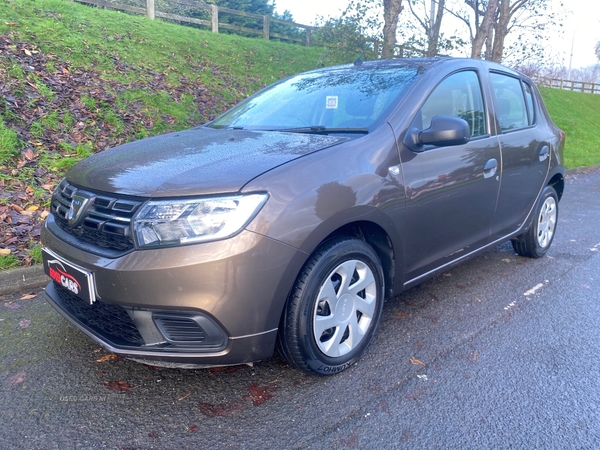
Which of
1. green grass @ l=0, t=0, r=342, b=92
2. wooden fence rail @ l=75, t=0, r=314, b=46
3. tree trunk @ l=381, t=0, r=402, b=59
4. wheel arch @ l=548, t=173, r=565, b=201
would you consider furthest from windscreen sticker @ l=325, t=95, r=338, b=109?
wooden fence rail @ l=75, t=0, r=314, b=46

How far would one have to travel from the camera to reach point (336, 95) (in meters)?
3.41

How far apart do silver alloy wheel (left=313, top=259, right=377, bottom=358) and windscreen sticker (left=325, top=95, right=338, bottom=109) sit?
3.85ft

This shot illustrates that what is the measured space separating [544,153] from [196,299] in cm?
360

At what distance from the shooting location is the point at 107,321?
8.04ft

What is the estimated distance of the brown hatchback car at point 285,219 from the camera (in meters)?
2.20

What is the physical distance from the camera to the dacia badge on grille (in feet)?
8.11

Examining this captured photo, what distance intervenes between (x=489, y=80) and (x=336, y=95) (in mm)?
1379

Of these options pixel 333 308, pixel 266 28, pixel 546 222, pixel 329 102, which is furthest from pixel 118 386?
pixel 266 28

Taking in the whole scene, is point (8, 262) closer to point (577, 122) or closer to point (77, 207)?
point (77, 207)

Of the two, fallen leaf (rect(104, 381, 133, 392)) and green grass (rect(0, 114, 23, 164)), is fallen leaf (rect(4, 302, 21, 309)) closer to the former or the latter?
fallen leaf (rect(104, 381, 133, 392))

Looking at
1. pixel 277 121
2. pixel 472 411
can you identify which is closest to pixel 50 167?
pixel 277 121

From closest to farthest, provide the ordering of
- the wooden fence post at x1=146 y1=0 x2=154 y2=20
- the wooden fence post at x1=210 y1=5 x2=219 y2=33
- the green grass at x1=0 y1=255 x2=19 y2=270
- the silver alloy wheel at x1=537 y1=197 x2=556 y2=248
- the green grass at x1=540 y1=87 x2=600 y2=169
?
the green grass at x1=0 y1=255 x2=19 y2=270, the silver alloy wheel at x1=537 y1=197 x2=556 y2=248, the wooden fence post at x1=146 y1=0 x2=154 y2=20, the green grass at x1=540 y1=87 x2=600 y2=169, the wooden fence post at x1=210 y1=5 x2=219 y2=33

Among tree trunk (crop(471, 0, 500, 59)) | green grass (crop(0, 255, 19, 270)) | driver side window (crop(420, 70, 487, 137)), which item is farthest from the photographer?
tree trunk (crop(471, 0, 500, 59))

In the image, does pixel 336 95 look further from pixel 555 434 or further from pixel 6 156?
pixel 6 156
